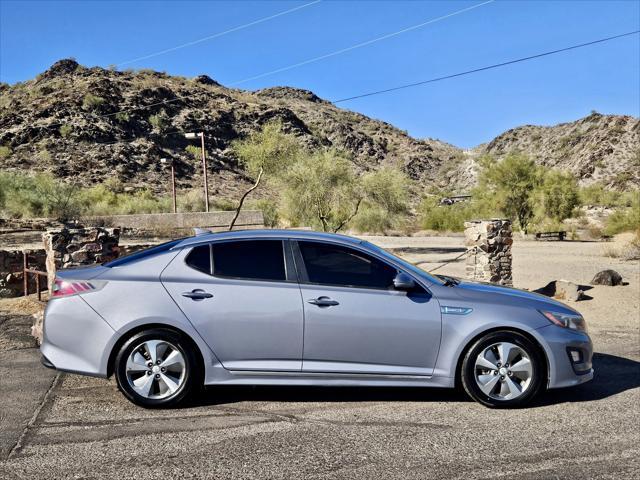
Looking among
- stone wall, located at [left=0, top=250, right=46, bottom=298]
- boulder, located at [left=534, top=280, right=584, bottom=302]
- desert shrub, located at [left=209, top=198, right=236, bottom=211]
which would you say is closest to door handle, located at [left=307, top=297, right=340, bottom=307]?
boulder, located at [left=534, top=280, right=584, bottom=302]

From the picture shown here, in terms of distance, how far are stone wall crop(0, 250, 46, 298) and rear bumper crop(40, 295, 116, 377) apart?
9.35 meters

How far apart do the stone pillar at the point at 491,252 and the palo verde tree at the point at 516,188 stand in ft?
110

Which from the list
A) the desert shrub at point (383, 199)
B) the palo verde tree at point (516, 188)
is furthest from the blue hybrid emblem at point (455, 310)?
the palo verde tree at point (516, 188)

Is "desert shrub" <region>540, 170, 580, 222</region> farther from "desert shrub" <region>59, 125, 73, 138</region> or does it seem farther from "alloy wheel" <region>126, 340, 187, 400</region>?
"alloy wheel" <region>126, 340, 187, 400</region>

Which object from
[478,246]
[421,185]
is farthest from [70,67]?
[478,246]

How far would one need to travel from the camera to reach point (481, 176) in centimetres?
4784

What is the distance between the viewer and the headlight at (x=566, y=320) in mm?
5973

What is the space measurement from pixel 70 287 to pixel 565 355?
428 centimetres

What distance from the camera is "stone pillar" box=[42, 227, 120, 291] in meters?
9.75

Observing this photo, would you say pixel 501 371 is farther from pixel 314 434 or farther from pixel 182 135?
pixel 182 135

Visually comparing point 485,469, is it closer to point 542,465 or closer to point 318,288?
point 542,465

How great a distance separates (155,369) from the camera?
5.67m

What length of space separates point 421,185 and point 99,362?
86.2 metres

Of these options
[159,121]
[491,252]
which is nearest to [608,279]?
[491,252]
